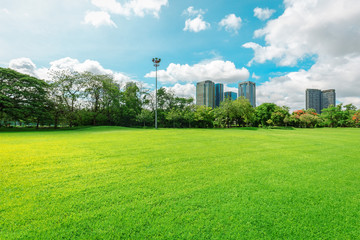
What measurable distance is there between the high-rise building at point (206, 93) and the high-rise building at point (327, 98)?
57.7 m

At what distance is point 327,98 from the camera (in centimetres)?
7206

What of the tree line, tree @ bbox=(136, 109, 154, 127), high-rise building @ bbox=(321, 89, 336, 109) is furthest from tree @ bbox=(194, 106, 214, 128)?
high-rise building @ bbox=(321, 89, 336, 109)

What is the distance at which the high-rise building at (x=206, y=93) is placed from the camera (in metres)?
55.7

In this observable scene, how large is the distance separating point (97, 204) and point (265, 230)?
2171mm

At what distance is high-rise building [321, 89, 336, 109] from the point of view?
231ft

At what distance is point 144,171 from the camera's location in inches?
136

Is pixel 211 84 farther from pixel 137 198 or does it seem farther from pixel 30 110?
pixel 137 198

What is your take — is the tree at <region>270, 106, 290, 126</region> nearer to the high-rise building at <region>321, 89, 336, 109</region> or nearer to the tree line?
the tree line

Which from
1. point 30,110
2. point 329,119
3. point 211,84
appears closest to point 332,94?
point 329,119

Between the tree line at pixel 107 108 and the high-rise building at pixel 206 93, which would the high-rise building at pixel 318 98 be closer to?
the tree line at pixel 107 108

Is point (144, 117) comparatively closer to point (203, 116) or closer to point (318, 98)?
point (203, 116)

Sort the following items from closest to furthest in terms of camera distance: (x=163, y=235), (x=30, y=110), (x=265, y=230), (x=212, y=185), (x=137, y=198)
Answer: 1. (x=163, y=235)
2. (x=265, y=230)
3. (x=137, y=198)
4. (x=212, y=185)
5. (x=30, y=110)

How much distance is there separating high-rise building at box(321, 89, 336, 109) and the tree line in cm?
4314

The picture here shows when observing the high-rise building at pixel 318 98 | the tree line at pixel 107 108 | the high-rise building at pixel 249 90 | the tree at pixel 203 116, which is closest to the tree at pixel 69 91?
the tree line at pixel 107 108
